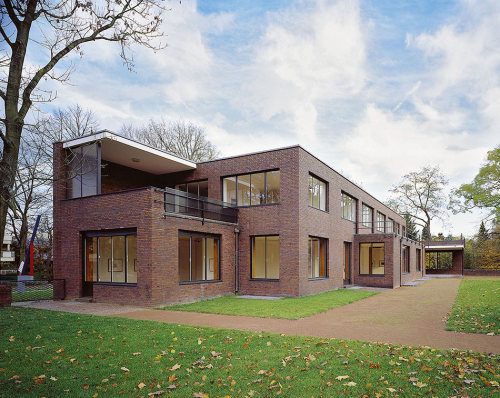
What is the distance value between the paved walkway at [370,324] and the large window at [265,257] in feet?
14.4

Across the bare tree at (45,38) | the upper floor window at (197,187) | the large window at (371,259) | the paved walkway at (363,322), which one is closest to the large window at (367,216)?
the large window at (371,259)

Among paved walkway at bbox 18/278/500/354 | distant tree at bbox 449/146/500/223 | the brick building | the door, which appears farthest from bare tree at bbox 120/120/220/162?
distant tree at bbox 449/146/500/223

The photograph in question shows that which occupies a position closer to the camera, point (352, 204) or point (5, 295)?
point (5, 295)

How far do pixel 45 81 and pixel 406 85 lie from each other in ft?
47.7

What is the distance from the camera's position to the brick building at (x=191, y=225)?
526 inches

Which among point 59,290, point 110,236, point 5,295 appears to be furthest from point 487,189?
point 5,295

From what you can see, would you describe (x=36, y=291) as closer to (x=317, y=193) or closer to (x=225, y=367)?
(x=317, y=193)

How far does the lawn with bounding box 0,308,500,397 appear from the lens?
466cm

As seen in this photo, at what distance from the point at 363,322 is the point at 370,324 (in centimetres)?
31

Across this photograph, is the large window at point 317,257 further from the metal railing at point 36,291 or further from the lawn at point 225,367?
the metal railing at point 36,291

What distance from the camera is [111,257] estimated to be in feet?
46.8

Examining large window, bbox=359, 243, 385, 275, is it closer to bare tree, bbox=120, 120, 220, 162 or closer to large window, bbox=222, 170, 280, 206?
large window, bbox=222, 170, 280, 206

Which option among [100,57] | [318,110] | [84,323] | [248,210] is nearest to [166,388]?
[84,323]

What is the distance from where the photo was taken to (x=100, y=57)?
699cm
